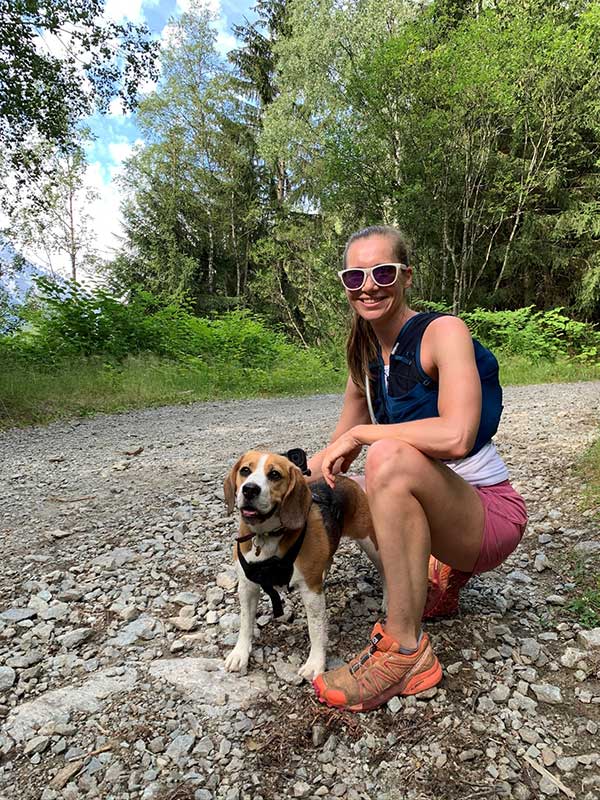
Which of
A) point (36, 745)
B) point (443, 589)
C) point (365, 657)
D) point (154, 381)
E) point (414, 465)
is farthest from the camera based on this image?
point (154, 381)

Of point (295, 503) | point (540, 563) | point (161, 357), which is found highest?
point (161, 357)

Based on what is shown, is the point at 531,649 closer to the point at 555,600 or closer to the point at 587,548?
the point at 555,600

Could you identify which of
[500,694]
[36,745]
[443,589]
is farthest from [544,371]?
[36,745]

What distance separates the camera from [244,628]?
2236 mm

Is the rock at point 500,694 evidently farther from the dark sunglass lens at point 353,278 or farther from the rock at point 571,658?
the dark sunglass lens at point 353,278

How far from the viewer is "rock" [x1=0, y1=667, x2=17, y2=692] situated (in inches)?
81.8

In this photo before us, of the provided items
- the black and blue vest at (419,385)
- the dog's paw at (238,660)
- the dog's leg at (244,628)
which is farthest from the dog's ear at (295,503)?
the dog's paw at (238,660)

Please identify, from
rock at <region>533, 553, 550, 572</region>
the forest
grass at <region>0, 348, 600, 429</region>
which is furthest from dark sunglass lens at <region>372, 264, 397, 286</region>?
the forest

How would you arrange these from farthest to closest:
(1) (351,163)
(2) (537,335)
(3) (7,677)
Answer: (1) (351,163) → (2) (537,335) → (3) (7,677)

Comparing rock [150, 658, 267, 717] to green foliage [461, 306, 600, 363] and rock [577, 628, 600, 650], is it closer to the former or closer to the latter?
rock [577, 628, 600, 650]

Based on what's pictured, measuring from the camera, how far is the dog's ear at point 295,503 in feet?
6.89

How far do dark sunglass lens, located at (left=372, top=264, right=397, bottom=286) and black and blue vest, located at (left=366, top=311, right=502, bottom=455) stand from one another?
0.67 ft

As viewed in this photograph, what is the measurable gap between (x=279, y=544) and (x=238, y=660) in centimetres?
54

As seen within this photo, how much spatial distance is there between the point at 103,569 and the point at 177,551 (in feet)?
1.51
